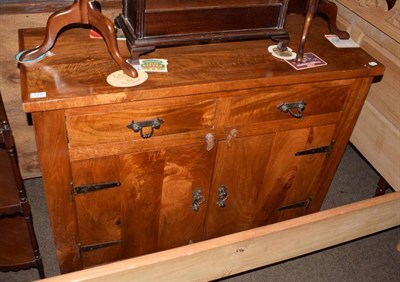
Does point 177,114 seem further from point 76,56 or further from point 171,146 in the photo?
point 76,56

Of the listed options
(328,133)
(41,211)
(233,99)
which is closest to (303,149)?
(328,133)

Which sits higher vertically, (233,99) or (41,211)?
(233,99)

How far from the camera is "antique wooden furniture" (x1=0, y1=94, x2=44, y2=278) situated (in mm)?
1388

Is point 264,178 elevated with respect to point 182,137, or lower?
lower

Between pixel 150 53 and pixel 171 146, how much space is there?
315 millimetres

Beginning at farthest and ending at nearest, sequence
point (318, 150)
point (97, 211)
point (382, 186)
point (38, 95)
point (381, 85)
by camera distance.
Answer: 1. point (382, 186)
2. point (381, 85)
3. point (318, 150)
4. point (97, 211)
5. point (38, 95)

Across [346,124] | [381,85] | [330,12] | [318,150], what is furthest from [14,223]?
[381,85]

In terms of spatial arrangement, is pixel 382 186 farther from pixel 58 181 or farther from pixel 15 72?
pixel 15 72

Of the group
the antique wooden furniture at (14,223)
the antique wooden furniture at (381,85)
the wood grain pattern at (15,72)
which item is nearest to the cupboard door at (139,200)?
the antique wooden furniture at (14,223)

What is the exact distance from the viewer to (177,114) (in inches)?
53.4

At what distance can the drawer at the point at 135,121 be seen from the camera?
1256mm

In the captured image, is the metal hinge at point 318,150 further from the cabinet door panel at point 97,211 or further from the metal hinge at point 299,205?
the cabinet door panel at point 97,211

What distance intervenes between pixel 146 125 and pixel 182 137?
0.15 metres

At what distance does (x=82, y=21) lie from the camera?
4.17 ft
